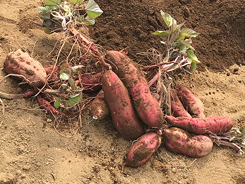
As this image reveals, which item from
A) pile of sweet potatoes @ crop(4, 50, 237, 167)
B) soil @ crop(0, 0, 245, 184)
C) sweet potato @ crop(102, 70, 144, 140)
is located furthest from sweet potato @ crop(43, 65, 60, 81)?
sweet potato @ crop(102, 70, 144, 140)

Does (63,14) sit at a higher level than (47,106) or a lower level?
higher

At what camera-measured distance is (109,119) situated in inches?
60.9

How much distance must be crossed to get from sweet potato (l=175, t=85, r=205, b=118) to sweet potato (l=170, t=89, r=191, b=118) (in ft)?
0.24

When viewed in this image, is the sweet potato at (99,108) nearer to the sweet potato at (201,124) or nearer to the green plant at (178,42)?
the sweet potato at (201,124)

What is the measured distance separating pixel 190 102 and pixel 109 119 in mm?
649

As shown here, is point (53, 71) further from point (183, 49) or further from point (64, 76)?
point (183, 49)

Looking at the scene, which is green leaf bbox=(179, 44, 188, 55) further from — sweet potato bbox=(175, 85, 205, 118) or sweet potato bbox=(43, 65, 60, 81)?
sweet potato bbox=(43, 65, 60, 81)

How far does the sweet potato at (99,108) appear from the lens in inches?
55.4

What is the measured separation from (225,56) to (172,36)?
2.60 ft

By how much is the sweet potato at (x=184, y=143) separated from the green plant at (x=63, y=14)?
0.99 m

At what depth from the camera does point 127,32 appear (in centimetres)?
190

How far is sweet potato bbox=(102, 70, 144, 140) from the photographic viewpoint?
4.59 ft

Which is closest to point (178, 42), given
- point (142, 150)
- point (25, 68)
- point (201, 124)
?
point (201, 124)

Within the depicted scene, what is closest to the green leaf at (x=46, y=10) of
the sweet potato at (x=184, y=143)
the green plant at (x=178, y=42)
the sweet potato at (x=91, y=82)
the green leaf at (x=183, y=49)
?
the sweet potato at (x=91, y=82)
